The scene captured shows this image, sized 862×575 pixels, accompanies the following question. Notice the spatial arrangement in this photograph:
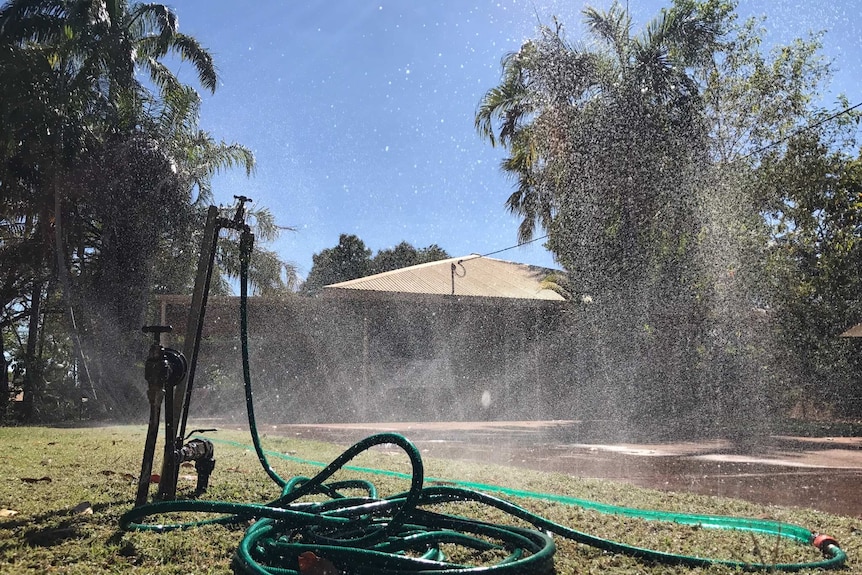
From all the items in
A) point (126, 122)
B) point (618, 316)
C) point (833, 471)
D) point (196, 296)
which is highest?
point (126, 122)

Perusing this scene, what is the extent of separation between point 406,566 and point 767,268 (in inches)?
547

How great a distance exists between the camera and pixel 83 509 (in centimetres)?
374

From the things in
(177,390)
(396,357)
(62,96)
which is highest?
(62,96)

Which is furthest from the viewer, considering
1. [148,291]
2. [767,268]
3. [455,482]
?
[148,291]

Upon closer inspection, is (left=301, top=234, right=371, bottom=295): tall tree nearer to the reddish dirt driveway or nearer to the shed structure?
the shed structure

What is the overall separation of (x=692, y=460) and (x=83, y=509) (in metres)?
5.93

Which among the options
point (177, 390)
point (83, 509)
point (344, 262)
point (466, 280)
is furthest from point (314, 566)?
point (344, 262)

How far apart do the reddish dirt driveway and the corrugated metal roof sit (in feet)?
19.6

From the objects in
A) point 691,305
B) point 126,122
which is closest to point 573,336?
point 691,305

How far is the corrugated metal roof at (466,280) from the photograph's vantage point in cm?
1741

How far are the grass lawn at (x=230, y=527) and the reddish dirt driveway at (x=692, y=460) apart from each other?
77 centimetres

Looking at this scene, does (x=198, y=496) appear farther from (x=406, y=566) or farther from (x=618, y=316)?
(x=618, y=316)

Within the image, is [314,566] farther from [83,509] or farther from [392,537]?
[83,509]

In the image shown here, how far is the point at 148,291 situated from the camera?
16984 mm
